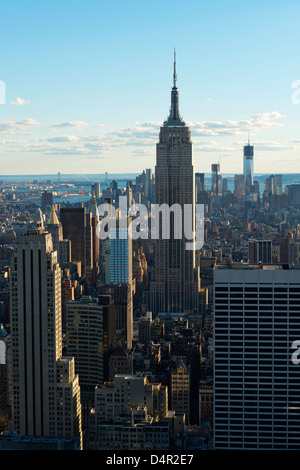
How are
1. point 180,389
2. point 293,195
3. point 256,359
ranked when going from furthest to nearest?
point 293,195, point 180,389, point 256,359

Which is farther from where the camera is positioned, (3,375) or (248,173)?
(248,173)

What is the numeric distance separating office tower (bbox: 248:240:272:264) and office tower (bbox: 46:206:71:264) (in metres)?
5.33

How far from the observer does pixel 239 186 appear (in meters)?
28.0

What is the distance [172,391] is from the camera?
9.82 meters

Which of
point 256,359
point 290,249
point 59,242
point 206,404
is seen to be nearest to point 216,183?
point 290,249

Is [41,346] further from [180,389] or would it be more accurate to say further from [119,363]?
[180,389]

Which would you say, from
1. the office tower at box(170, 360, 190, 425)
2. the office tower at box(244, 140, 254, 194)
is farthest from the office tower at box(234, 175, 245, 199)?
the office tower at box(170, 360, 190, 425)

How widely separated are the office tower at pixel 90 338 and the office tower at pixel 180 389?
1.07 m

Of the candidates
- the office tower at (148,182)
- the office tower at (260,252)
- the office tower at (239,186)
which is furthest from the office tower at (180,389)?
the office tower at (239,186)

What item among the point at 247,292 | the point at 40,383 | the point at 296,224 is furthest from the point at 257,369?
the point at 296,224

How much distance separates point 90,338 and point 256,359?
367 cm

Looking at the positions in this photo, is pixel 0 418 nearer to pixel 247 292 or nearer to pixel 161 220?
pixel 247 292

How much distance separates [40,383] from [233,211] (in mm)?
22256

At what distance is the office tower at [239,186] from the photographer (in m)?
26.5
